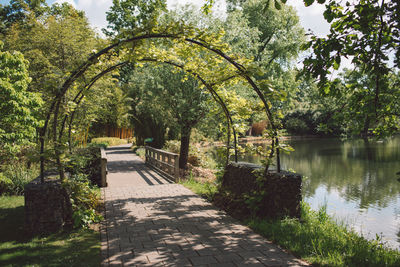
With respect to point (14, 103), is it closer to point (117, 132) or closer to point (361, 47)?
point (361, 47)

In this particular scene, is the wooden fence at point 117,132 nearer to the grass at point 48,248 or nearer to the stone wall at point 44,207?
the grass at point 48,248

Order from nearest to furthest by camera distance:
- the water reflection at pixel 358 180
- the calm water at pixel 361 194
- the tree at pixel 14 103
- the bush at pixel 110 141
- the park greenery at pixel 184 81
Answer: the park greenery at pixel 184 81 → the tree at pixel 14 103 → the calm water at pixel 361 194 → the water reflection at pixel 358 180 → the bush at pixel 110 141

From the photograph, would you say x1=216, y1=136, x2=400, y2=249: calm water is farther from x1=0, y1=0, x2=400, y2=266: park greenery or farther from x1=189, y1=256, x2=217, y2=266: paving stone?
x1=189, y1=256, x2=217, y2=266: paving stone

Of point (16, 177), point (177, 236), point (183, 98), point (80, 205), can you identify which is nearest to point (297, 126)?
point (183, 98)

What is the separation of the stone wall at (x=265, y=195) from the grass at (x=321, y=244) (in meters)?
0.22

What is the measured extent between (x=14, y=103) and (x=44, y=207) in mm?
3121

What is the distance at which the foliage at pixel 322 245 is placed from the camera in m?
3.66

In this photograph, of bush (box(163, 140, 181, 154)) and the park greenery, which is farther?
bush (box(163, 140, 181, 154))

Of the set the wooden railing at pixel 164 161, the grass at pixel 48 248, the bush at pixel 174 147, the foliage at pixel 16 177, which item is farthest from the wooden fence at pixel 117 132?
the grass at pixel 48 248

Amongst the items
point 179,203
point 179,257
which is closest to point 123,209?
point 179,203

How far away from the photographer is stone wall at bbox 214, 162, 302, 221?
5.16 meters

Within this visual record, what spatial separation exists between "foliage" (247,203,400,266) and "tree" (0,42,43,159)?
5396mm

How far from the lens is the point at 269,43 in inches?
869

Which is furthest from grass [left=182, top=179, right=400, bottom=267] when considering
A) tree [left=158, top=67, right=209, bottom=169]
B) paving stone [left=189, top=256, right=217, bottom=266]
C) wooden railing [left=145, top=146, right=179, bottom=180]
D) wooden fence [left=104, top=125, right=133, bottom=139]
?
wooden fence [left=104, top=125, right=133, bottom=139]
